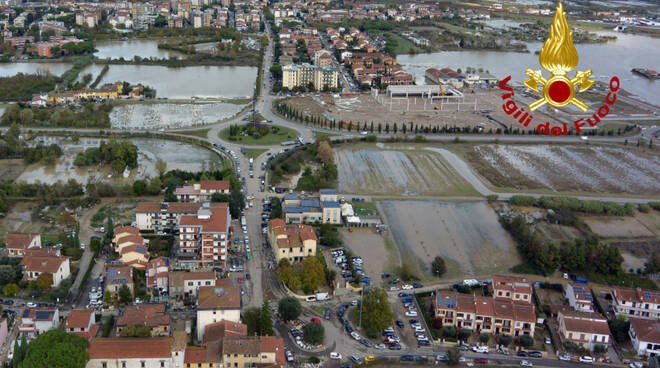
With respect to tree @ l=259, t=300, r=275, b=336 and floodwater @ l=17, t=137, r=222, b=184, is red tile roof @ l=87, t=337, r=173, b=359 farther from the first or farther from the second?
floodwater @ l=17, t=137, r=222, b=184

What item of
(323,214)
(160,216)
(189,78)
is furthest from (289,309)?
(189,78)

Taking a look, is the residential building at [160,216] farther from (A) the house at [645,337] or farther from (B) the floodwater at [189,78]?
(B) the floodwater at [189,78]

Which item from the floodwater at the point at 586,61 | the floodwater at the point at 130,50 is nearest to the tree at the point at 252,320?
the floodwater at the point at 586,61

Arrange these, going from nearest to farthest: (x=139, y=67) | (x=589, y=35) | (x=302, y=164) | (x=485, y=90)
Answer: (x=302, y=164), (x=485, y=90), (x=139, y=67), (x=589, y=35)

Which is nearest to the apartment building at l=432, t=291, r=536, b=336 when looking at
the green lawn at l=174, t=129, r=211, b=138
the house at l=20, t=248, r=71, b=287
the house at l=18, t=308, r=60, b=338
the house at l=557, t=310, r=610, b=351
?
the house at l=557, t=310, r=610, b=351

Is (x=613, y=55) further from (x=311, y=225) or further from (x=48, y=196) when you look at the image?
(x=48, y=196)

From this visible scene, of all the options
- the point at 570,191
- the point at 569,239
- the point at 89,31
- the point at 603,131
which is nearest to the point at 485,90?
the point at 603,131
